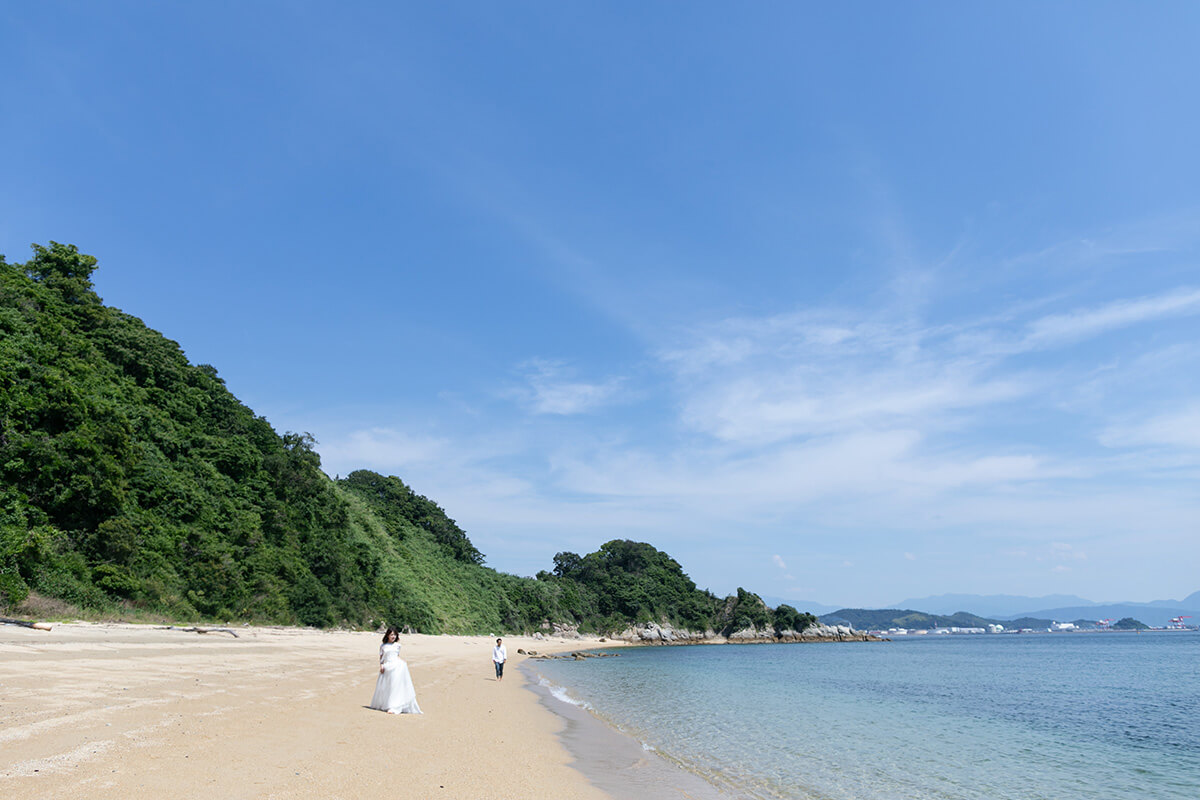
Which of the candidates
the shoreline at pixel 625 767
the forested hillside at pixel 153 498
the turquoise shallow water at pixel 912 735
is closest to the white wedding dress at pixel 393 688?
the shoreline at pixel 625 767

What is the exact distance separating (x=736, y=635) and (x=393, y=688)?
129545 millimetres

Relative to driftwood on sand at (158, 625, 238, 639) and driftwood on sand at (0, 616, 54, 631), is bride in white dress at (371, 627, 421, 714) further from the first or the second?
driftwood on sand at (158, 625, 238, 639)

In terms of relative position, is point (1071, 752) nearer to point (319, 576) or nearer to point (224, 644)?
point (224, 644)

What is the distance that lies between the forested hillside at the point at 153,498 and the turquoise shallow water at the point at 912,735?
773 inches

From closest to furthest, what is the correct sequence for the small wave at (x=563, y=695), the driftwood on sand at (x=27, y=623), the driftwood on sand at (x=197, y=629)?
the driftwood on sand at (x=27, y=623), the small wave at (x=563, y=695), the driftwood on sand at (x=197, y=629)

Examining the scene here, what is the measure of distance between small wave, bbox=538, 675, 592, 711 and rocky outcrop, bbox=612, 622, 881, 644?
302 ft

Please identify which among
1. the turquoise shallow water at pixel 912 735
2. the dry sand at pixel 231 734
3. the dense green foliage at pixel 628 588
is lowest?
the turquoise shallow water at pixel 912 735

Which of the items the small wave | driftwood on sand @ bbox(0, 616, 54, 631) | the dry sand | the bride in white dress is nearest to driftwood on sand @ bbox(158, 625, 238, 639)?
driftwood on sand @ bbox(0, 616, 54, 631)

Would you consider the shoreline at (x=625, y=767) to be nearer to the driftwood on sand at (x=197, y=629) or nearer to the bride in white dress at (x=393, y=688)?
the bride in white dress at (x=393, y=688)

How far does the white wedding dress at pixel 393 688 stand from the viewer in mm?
13242

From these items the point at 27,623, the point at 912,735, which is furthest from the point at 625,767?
the point at 27,623

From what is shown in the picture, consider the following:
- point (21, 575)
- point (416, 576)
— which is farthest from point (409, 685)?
point (416, 576)

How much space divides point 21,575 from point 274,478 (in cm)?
2759

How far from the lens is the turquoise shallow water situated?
12531mm
